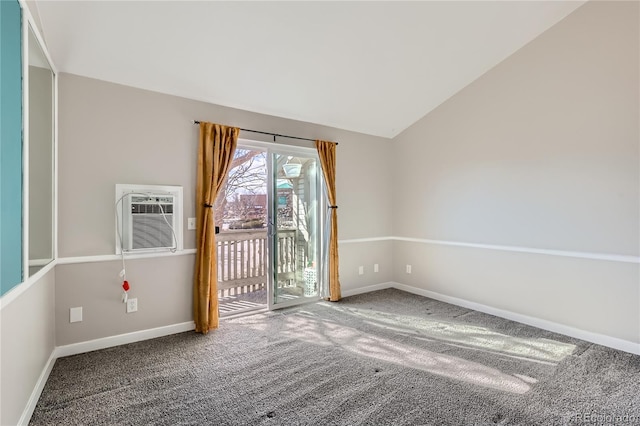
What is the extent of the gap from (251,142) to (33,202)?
83.3 inches

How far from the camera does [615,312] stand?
114 inches

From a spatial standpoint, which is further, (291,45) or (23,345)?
(291,45)

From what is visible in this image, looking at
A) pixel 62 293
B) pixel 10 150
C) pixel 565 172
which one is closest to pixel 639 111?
pixel 565 172

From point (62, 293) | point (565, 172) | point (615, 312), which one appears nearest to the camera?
point (62, 293)

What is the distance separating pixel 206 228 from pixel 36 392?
1.73m

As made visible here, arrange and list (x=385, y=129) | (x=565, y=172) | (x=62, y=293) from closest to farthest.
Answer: (x=62, y=293)
(x=565, y=172)
(x=385, y=129)

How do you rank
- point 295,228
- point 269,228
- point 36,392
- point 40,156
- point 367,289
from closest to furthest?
1. point 36,392
2. point 40,156
3. point 269,228
4. point 295,228
5. point 367,289

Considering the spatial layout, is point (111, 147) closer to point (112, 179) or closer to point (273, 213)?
point (112, 179)

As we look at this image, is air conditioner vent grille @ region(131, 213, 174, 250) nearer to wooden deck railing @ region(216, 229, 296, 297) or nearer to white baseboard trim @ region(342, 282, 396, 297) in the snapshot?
wooden deck railing @ region(216, 229, 296, 297)

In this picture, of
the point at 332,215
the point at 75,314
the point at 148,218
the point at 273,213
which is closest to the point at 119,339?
the point at 75,314

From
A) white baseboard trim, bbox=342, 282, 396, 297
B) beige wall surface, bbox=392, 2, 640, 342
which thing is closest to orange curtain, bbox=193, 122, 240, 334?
white baseboard trim, bbox=342, 282, 396, 297

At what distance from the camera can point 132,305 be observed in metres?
2.99

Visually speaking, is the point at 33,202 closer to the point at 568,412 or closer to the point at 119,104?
the point at 119,104

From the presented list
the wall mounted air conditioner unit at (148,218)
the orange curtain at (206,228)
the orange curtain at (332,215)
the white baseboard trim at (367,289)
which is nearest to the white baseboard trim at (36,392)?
the wall mounted air conditioner unit at (148,218)
